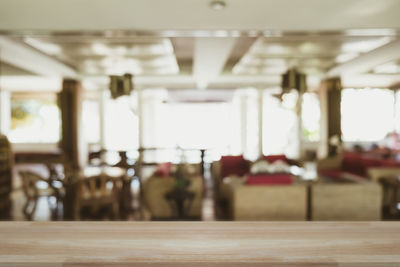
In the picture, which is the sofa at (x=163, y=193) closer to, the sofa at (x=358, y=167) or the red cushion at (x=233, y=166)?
the red cushion at (x=233, y=166)

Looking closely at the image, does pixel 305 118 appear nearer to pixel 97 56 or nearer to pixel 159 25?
pixel 97 56

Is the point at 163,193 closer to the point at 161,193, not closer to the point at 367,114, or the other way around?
the point at 161,193

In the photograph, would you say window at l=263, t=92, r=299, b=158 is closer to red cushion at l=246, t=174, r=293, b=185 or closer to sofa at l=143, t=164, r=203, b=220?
sofa at l=143, t=164, r=203, b=220

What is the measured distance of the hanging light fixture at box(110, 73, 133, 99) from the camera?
4.92 meters

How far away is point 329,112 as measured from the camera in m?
8.34

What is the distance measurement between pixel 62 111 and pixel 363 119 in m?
10.8

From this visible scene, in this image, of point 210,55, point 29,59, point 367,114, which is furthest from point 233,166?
point 367,114

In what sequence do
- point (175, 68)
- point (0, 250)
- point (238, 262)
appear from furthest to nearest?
point (175, 68) → point (0, 250) → point (238, 262)

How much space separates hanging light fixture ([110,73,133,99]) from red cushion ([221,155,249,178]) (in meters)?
2.44

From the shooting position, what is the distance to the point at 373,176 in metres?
4.84

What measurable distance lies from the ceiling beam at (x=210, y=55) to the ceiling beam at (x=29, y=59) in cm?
290

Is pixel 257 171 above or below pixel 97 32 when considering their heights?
below

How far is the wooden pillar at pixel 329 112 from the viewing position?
812 cm

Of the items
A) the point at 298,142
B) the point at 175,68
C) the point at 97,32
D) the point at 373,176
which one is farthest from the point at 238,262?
the point at 298,142
